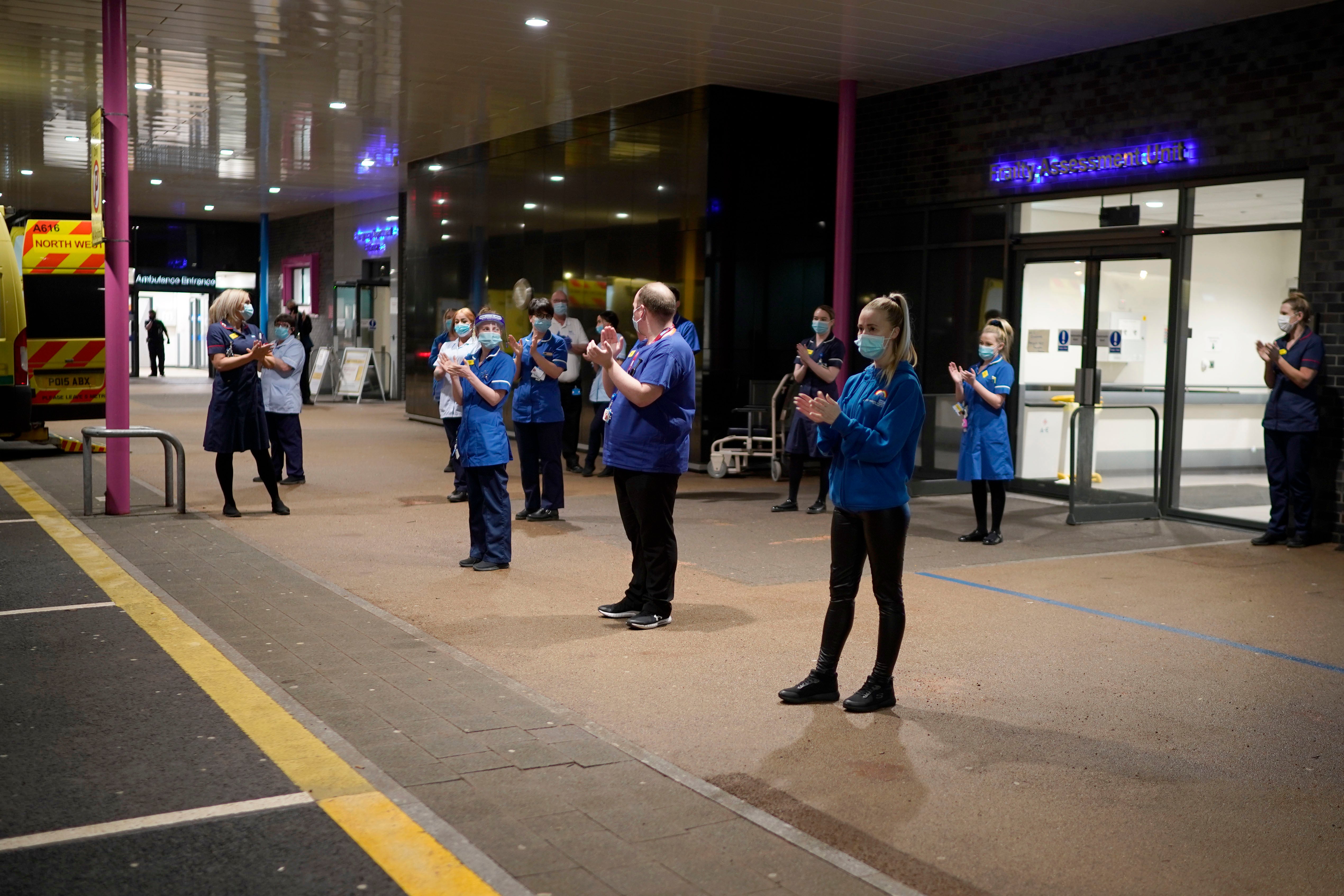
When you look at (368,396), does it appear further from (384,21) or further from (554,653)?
(554,653)

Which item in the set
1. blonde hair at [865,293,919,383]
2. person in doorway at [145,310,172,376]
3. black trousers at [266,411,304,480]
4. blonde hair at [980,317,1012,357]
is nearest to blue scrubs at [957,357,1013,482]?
blonde hair at [980,317,1012,357]

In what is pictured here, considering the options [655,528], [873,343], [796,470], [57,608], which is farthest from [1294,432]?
[57,608]

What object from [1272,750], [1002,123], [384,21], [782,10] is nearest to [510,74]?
[384,21]

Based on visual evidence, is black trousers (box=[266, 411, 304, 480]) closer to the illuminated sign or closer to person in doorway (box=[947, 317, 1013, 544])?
person in doorway (box=[947, 317, 1013, 544])

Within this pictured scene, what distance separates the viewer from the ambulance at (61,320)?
48.6 feet

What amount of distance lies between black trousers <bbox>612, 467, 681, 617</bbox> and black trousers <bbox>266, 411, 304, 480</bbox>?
6248mm

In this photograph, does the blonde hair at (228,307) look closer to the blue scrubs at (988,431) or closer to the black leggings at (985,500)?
the blue scrubs at (988,431)

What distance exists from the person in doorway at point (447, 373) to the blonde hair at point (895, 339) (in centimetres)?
346

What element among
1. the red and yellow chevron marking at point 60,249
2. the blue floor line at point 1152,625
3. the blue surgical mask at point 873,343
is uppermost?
the red and yellow chevron marking at point 60,249

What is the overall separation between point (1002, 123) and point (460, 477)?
644cm

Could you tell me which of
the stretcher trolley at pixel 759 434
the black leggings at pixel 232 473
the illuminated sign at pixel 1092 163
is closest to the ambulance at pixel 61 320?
the black leggings at pixel 232 473

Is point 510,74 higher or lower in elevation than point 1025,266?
higher

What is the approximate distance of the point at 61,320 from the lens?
49.1ft

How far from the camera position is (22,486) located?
12.0 metres
